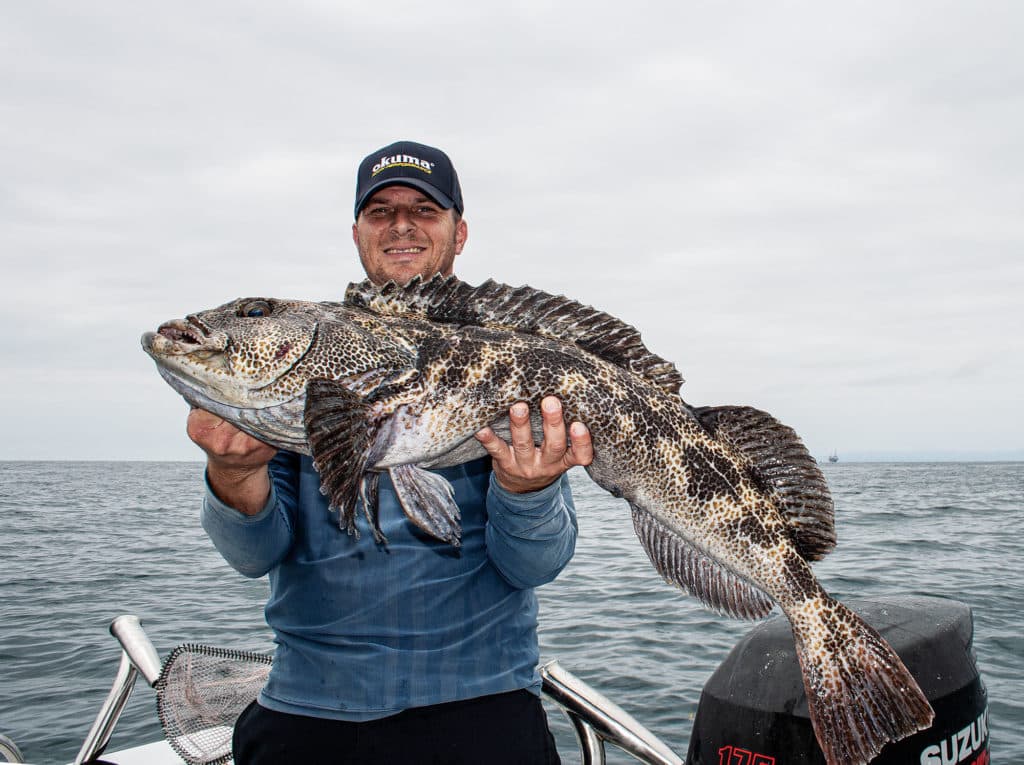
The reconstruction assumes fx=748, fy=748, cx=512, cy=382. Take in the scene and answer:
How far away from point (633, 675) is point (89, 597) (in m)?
10.4

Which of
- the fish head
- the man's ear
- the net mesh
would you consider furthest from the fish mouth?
the net mesh

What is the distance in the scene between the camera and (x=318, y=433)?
311 centimetres

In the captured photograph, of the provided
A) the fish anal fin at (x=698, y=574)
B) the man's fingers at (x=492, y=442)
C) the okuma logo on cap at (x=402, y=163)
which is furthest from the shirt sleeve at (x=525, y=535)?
the okuma logo on cap at (x=402, y=163)

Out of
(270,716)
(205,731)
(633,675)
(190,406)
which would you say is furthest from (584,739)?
(633,675)

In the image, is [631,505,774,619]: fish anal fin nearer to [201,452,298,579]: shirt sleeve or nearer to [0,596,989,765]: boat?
[0,596,989,765]: boat

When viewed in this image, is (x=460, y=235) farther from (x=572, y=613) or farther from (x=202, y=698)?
(x=572, y=613)

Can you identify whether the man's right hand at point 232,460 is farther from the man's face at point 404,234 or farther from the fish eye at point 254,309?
the man's face at point 404,234

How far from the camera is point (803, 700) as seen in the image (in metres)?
3.65

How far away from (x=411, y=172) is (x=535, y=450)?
1911 mm

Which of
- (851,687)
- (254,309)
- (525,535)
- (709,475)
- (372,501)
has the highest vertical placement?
(254,309)

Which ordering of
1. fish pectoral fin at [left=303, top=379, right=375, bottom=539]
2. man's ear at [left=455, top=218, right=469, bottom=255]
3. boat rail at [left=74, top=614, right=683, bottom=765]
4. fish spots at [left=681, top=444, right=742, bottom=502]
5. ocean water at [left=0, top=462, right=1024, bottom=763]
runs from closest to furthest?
fish pectoral fin at [left=303, top=379, right=375, bottom=539] → fish spots at [left=681, top=444, right=742, bottom=502] → boat rail at [left=74, top=614, right=683, bottom=765] → man's ear at [left=455, top=218, right=469, bottom=255] → ocean water at [left=0, top=462, right=1024, bottom=763]

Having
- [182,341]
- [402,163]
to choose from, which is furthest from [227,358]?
[402,163]

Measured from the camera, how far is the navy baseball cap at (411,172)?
4.34m

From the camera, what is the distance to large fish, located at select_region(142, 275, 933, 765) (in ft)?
10.5
